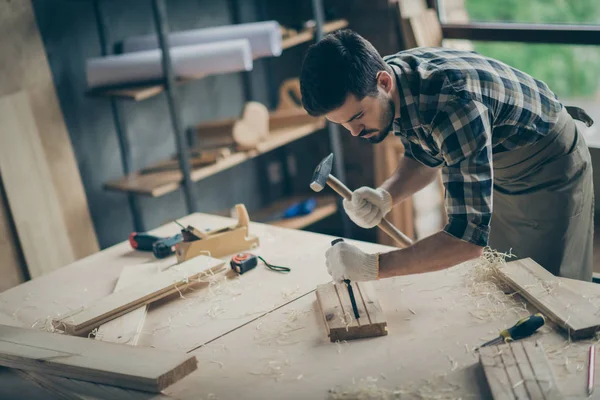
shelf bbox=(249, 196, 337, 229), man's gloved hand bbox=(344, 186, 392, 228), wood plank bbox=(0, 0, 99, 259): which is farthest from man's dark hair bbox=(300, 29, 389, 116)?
shelf bbox=(249, 196, 337, 229)

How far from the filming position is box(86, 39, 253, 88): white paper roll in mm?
3309

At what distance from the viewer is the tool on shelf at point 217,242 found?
251 centimetres

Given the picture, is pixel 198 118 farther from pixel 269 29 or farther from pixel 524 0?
pixel 524 0

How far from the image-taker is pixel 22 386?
1.96 m

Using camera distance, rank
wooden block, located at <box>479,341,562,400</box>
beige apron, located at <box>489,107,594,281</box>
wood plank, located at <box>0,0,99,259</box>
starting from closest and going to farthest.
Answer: wooden block, located at <box>479,341,562,400</box>
beige apron, located at <box>489,107,594,281</box>
wood plank, located at <box>0,0,99,259</box>

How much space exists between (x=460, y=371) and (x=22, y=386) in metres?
1.22

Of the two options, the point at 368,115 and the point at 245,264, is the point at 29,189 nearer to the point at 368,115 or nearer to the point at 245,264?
the point at 245,264

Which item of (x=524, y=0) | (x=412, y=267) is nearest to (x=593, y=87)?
(x=524, y=0)

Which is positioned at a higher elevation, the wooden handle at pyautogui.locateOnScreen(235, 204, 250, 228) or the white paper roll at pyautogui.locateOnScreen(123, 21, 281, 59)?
the white paper roll at pyautogui.locateOnScreen(123, 21, 281, 59)

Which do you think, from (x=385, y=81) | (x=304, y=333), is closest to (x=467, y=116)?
(x=385, y=81)

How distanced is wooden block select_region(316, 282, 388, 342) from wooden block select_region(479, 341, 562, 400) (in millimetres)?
318

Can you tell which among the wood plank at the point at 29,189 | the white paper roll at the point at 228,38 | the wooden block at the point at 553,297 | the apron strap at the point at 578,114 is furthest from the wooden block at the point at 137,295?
the white paper roll at the point at 228,38

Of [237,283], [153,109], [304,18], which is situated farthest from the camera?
[304,18]

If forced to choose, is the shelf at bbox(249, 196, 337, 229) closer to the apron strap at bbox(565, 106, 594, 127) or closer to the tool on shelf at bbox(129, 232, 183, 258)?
the tool on shelf at bbox(129, 232, 183, 258)
